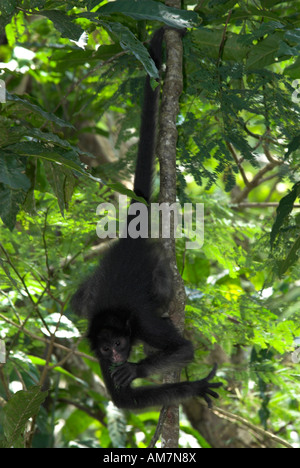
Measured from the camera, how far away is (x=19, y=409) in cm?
276

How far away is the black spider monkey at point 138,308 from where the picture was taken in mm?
2945

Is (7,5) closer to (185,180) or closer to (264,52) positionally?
(264,52)

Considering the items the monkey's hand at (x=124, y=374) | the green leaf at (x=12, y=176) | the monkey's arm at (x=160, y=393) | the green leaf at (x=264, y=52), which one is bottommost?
the monkey's arm at (x=160, y=393)

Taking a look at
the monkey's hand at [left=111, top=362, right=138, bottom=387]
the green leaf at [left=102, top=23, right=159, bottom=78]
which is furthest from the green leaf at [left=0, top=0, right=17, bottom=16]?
the monkey's hand at [left=111, top=362, right=138, bottom=387]

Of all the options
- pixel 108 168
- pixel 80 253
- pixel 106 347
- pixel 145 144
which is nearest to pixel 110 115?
pixel 108 168

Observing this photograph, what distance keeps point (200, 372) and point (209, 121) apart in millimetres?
1913

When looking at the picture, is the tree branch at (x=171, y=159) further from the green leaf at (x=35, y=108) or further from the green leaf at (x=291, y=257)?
the green leaf at (x=291, y=257)

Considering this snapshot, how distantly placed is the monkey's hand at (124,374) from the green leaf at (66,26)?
1801mm

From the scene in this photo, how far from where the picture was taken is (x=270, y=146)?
369 centimetres

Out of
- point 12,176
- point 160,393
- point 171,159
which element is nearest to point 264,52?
point 171,159

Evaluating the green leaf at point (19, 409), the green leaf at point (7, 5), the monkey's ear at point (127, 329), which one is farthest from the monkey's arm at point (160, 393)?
the green leaf at point (7, 5)

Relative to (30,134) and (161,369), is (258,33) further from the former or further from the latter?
→ (161,369)

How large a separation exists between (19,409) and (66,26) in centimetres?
196

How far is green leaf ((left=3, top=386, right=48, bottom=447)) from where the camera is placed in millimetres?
2703
